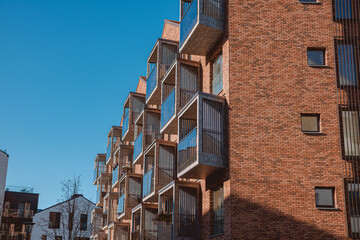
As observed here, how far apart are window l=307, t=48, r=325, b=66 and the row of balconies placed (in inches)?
150

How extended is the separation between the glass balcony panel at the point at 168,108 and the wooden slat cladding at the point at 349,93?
847cm

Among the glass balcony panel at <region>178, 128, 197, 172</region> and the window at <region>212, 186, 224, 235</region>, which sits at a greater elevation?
the glass balcony panel at <region>178, 128, 197, 172</region>

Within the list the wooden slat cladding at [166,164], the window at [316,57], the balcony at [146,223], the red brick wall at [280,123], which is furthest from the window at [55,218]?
the window at [316,57]

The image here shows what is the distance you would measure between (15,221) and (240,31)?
62.4 meters

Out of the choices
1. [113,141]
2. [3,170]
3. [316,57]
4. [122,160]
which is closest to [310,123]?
[316,57]

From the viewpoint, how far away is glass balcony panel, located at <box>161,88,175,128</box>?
81.4 ft

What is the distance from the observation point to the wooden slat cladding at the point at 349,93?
711 inches


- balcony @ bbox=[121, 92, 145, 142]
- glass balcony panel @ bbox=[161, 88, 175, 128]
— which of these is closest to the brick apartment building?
glass balcony panel @ bbox=[161, 88, 175, 128]

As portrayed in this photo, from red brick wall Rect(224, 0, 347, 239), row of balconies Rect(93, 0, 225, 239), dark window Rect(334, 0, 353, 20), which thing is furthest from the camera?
dark window Rect(334, 0, 353, 20)

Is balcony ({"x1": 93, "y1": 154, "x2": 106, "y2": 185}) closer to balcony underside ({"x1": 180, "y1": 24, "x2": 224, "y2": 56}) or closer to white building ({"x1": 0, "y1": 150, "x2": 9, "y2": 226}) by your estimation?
white building ({"x1": 0, "y1": 150, "x2": 9, "y2": 226})

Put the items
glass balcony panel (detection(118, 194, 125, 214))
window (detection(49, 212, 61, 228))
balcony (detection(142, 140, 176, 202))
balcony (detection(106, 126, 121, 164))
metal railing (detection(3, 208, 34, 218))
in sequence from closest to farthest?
balcony (detection(142, 140, 176, 202)) < glass balcony panel (detection(118, 194, 125, 214)) < balcony (detection(106, 126, 121, 164)) < window (detection(49, 212, 61, 228)) < metal railing (detection(3, 208, 34, 218))

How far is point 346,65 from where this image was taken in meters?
19.7

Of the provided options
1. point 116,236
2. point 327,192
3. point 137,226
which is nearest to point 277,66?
point 327,192

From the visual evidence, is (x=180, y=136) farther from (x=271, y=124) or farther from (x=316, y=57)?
(x=316, y=57)
